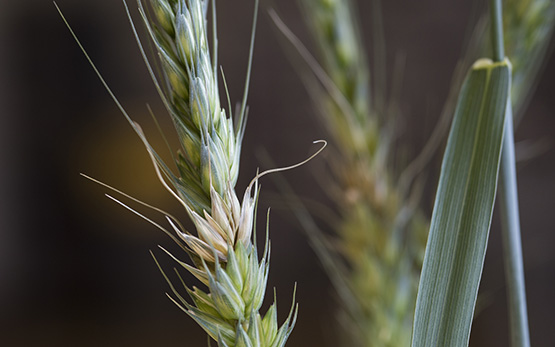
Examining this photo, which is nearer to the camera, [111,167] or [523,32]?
[523,32]

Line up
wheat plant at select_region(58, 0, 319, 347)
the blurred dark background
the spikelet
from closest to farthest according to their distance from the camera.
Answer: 1. wheat plant at select_region(58, 0, 319, 347)
2. the spikelet
3. the blurred dark background

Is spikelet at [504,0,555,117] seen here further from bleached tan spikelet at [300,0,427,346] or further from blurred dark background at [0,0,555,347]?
blurred dark background at [0,0,555,347]

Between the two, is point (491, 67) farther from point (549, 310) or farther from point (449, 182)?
point (549, 310)

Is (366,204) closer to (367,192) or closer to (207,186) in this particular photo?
(367,192)

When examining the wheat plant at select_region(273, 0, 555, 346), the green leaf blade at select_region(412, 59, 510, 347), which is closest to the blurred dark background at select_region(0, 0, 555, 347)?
the wheat plant at select_region(273, 0, 555, 346)

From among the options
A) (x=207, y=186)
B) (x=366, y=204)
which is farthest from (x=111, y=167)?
(x=207, y=186)

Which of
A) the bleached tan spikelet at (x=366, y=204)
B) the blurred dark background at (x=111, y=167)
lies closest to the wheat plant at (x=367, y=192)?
the bleached tan spikelet at (x=366, y=204)
